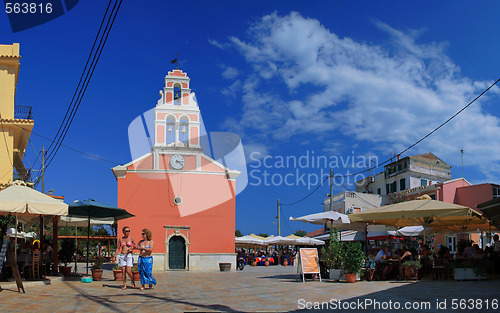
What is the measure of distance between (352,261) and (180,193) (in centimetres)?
1594

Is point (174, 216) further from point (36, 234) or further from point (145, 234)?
point (145, 234)

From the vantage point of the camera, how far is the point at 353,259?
12.1 meters

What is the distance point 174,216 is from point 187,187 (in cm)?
179

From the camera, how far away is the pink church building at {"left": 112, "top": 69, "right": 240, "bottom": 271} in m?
25.8

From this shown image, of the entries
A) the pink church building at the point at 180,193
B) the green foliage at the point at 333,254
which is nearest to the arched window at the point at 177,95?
the pink church building at the point at 180,193

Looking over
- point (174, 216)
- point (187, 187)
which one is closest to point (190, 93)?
point (187, 187)

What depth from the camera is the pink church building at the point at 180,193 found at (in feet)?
84.8

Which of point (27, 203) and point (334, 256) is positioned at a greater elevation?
point (27, 203)

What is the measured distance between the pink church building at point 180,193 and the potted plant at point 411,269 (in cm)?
1563

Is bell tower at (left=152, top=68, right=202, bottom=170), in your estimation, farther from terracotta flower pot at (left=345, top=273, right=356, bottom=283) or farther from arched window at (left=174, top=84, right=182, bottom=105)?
terracotta flower pot at (left=345, top=273, right=356, bottom=283)

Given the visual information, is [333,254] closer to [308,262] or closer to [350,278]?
[308,262]

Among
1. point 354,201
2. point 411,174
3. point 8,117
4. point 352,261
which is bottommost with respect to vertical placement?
point 352,261

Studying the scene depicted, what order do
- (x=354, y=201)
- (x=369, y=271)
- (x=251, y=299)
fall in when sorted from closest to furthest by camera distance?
(x=251, y=299)
(x=369, y=271)
(x=354, y=201)

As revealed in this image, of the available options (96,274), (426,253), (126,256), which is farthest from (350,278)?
(96,274)
